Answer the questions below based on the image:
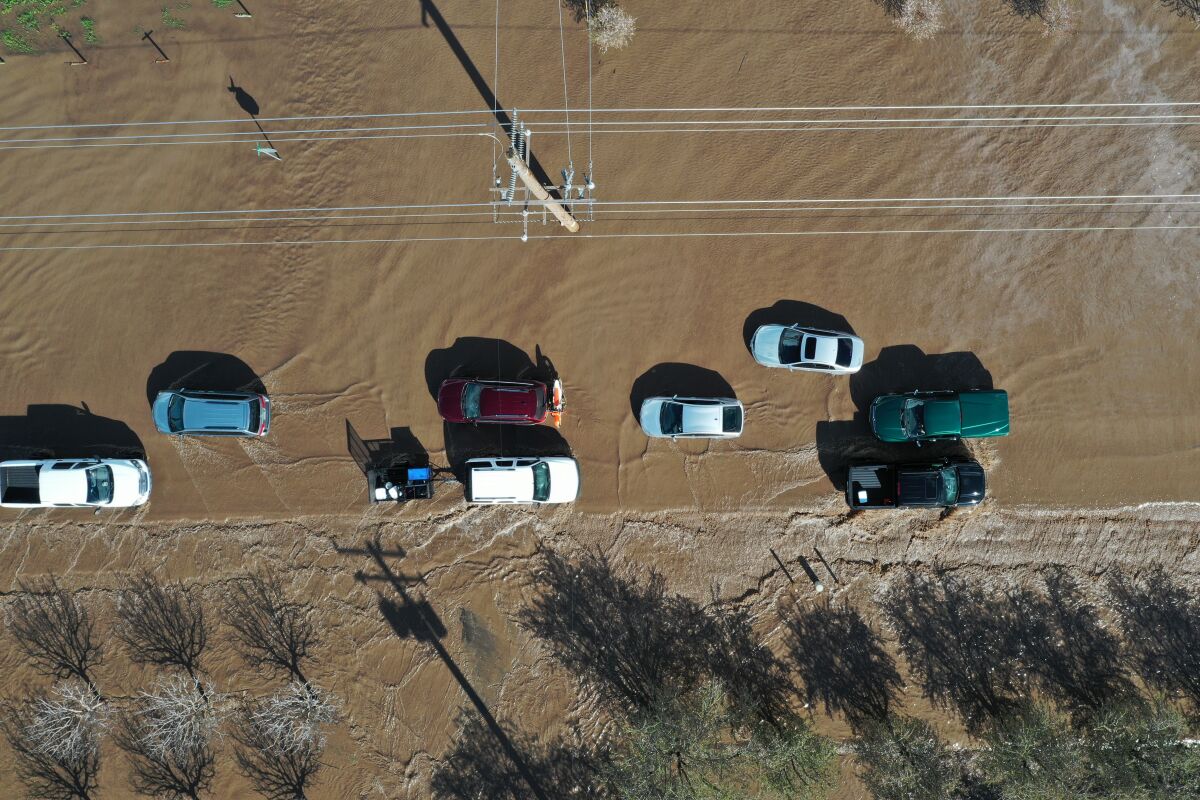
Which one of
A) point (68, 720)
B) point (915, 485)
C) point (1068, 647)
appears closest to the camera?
point (915, 485)

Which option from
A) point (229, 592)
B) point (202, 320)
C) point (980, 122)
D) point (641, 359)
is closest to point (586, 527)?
point (641, 359)

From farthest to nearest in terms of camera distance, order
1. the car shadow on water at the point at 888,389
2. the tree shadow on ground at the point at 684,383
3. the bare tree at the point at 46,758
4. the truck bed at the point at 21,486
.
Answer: the tree shadow on ground at the point at 684,383
the bare tree at the point at 46,758
the car shadow on water at the point at 888,389
the truck bed at the point at 21,486

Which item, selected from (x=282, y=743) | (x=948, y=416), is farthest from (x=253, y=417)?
(x=948, y=416)

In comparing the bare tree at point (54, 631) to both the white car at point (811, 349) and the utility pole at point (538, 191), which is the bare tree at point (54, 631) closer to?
the utility pole at point (538, 191)

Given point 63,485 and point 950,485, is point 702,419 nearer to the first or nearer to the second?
point 950,485

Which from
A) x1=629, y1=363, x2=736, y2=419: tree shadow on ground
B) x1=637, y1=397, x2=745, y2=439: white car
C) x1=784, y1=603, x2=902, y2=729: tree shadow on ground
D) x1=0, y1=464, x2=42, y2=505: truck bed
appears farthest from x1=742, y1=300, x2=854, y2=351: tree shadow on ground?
x1=0, y1=464, x2=42, y2=505: truck bed

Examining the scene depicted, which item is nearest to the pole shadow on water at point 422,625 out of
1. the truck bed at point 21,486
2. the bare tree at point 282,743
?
the bare tree at point 282,743
